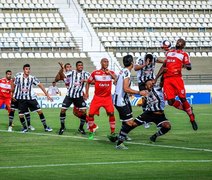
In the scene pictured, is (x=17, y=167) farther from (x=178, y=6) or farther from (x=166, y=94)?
(x=178, y=6)

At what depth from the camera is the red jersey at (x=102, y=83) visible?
1994cm

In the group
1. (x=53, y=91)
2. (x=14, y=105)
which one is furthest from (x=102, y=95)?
(x=53, y=91)

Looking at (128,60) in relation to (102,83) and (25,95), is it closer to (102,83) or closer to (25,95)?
(102,83)

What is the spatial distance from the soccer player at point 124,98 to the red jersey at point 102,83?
193cm

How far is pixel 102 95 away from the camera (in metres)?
19.9

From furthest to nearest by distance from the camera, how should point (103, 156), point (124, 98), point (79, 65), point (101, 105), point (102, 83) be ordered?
point (79, 65), point (102, 83), point (101, 105), point (124, 98), point (103, 156)

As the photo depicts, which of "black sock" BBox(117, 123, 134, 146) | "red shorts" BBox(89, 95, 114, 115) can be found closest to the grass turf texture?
"black sock" BBox(117, 123, 134, 146)

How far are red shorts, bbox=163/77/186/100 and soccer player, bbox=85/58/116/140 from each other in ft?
6.34

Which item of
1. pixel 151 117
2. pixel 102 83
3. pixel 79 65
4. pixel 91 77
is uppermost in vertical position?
pixel 79 65

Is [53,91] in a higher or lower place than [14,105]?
lower

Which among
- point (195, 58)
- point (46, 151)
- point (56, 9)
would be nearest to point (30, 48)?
point (56, 9)

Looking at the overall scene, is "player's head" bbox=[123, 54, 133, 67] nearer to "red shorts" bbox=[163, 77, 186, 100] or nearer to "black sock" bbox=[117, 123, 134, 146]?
"black sock" bbox=[117, 123, 134, 146]

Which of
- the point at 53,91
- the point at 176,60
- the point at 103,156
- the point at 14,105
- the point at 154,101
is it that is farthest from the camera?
the point at 53,91

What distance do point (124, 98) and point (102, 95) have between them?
1994mm
